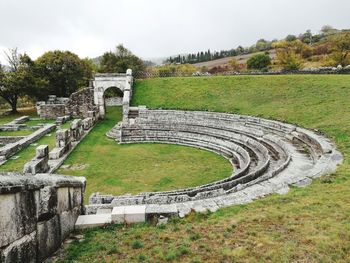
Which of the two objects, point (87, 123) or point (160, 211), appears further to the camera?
point (87, 123)

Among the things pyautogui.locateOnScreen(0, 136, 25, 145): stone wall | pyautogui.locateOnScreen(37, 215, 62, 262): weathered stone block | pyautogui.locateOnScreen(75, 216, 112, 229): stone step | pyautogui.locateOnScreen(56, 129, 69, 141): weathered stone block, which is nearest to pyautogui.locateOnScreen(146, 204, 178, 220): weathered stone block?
pyautogui.locateOnScreen(75, 216, 112, 229): stone step

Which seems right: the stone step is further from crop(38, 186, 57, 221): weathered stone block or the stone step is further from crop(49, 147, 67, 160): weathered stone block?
crop(49, 147, 67, 160): weathered stone block

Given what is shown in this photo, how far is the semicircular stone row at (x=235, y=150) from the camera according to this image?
9.27 metres

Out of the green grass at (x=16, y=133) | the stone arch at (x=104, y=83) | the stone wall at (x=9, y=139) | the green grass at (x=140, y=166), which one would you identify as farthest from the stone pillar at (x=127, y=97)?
the stone wall at (x=9, y=139)

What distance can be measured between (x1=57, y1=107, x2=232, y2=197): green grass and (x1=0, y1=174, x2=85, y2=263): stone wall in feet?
19.6

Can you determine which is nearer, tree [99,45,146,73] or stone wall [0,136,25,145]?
stone wall [0,136,25,145]

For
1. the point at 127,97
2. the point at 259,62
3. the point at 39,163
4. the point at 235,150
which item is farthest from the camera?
the point at 259,62

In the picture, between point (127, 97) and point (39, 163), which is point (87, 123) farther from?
point (39, 163)

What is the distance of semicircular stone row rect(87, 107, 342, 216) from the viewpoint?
9266 mm

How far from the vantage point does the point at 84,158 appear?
1731 cm

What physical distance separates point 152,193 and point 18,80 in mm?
28413

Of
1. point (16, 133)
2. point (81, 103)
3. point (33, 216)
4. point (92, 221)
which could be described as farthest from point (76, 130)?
point (33, 216)

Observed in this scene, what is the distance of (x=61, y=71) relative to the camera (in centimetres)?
3769

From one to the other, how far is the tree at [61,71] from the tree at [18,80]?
4.78ft
